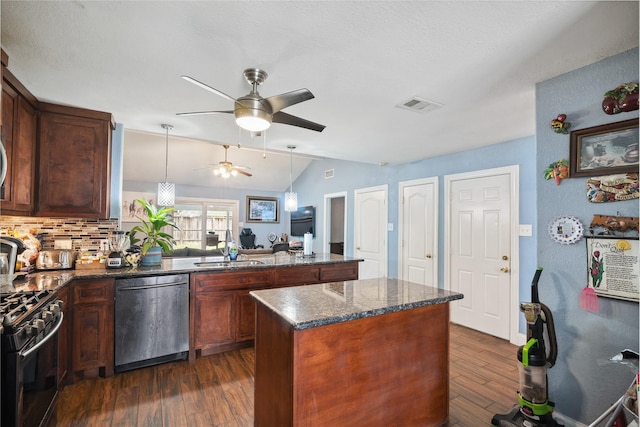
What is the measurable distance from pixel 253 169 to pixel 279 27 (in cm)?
651

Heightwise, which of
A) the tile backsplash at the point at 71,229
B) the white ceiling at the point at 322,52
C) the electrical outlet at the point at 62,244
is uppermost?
the white ceiling at the point at 322,52

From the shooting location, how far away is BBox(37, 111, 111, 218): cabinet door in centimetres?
261

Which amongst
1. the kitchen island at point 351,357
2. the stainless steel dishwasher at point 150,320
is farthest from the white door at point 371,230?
the stainless steel dishwasher at point 150,320

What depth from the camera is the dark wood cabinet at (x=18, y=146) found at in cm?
209

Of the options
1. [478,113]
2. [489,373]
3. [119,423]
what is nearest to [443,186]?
[478,113]

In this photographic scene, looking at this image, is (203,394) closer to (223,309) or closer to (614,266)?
(223,309)

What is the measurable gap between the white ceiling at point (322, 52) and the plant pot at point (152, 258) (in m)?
1.30

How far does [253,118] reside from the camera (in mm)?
1951

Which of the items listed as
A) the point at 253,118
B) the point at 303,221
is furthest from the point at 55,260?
the point at 303,221

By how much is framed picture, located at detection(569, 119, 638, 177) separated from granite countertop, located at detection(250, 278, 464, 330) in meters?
1.12

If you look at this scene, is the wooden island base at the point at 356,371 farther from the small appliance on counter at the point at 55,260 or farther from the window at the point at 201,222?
the window at the point at 201,222

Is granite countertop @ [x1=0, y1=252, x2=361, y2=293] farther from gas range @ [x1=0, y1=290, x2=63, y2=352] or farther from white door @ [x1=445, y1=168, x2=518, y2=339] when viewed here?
white door @ [x1=445, y1=168, x2=518, y2=339]

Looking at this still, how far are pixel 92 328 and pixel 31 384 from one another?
1027 millimetres

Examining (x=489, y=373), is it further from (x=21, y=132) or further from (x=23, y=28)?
(x=21, y=132)
